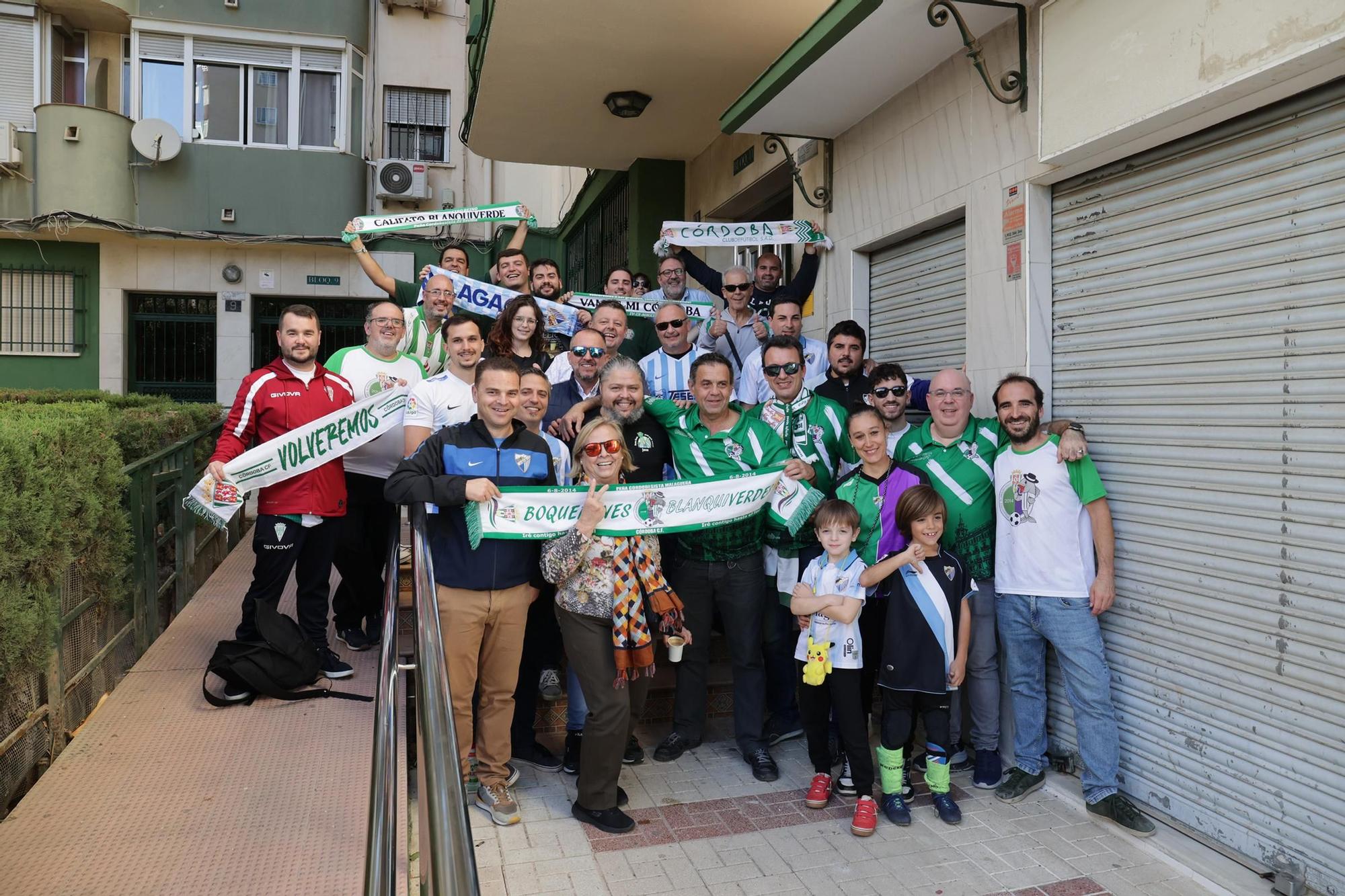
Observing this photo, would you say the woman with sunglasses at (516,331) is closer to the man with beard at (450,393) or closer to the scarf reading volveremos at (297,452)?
the man with beard at (450,393)

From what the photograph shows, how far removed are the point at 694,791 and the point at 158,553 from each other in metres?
3.78

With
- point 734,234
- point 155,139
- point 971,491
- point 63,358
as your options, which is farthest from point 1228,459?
point 63,358

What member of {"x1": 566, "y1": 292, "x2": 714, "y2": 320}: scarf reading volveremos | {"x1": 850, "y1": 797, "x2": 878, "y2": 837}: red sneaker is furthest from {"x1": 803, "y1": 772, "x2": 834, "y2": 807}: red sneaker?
{"x1": 566, "y1": 292, "x2": 714, "y2": 320}: scarf reading volveremos

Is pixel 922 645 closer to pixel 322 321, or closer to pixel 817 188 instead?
pixel 817 188

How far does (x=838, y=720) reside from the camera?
425cm

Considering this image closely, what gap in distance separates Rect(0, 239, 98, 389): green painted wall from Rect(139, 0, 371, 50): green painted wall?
12.7ft

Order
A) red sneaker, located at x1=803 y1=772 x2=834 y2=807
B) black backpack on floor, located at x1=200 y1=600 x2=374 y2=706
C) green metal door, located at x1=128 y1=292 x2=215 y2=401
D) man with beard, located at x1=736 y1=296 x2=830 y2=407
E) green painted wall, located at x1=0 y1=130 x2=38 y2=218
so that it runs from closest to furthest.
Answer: red sneaker, located at x1=803 y1=772 x2=834 y2=807, black backpack on floor, located at x1=200 y1=600 x2=374 y2=706, man with beard, located at x1=736 y1=296 x2=830 y2=407, green painted wall, located at x1=0 y1=130 x2=38 y2=218, green metal door, located at x1=128 y1=292 x2=215 y2=401

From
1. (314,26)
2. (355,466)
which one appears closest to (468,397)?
(355,466)

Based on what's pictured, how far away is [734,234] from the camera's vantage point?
22.4 ft

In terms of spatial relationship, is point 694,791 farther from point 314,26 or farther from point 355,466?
point 314,26

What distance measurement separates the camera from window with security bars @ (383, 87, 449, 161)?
1557 cm

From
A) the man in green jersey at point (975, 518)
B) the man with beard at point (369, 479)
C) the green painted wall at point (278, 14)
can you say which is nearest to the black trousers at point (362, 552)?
the man with beard at point (369, 479)

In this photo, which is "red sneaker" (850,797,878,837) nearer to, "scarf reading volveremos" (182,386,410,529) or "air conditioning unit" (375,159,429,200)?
"scarf reading volveremos" (182,386,410,529)

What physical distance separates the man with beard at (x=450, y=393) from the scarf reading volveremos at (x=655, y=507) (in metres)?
0.67
